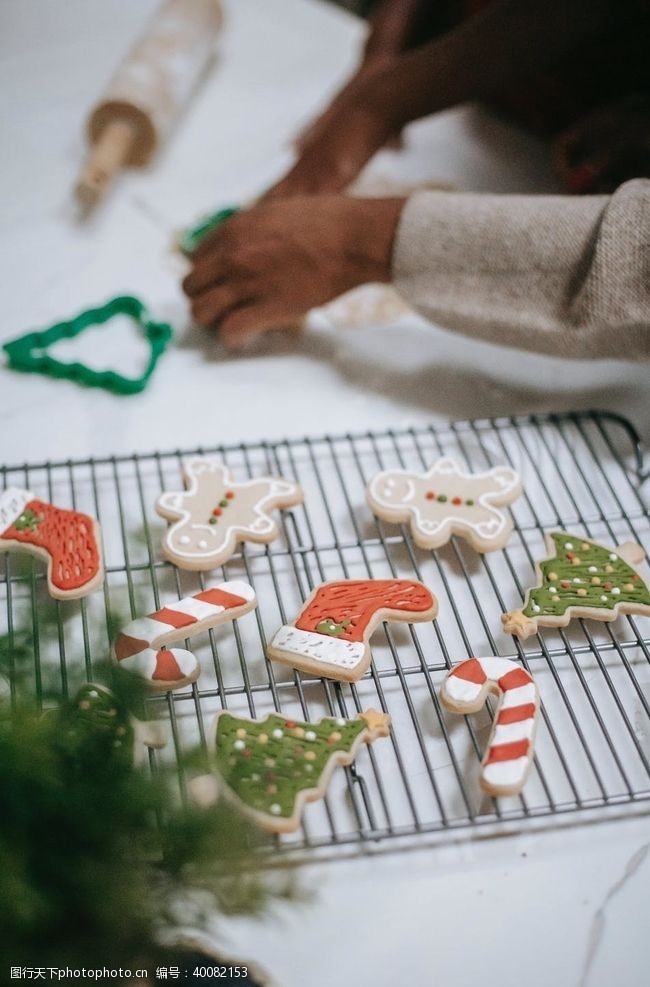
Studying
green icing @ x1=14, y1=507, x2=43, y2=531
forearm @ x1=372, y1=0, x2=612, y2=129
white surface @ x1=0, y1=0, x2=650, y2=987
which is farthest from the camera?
forearm @ x1=372, y1=0, x2=612, y2=129

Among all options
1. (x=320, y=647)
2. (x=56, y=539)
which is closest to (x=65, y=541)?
(x=56, y=539)

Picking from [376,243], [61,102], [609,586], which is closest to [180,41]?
[61,102]

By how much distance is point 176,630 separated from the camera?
2.87 feet

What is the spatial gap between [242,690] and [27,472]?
38cm

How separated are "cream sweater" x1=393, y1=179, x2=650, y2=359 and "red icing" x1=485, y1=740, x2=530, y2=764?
500mm

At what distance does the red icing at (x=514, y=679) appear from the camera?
2.80 feet

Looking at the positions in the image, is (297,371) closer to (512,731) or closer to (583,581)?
(583,581)

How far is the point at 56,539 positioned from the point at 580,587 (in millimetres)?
515

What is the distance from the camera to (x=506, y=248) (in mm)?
1146

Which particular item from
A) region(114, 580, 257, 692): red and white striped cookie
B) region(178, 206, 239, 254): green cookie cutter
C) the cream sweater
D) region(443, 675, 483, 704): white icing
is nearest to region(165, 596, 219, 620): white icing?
region(114, 580, 257, 692): red and white striped cookie

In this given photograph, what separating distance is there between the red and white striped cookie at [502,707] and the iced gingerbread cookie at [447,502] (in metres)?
0.16

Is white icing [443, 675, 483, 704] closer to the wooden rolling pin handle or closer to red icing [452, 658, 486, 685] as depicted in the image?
red icing [452, 658, 486, 685]

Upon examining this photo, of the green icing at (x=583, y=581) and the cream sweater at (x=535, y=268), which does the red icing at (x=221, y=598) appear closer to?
the green icing at (x=583, y=581)

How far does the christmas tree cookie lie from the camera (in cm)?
92
